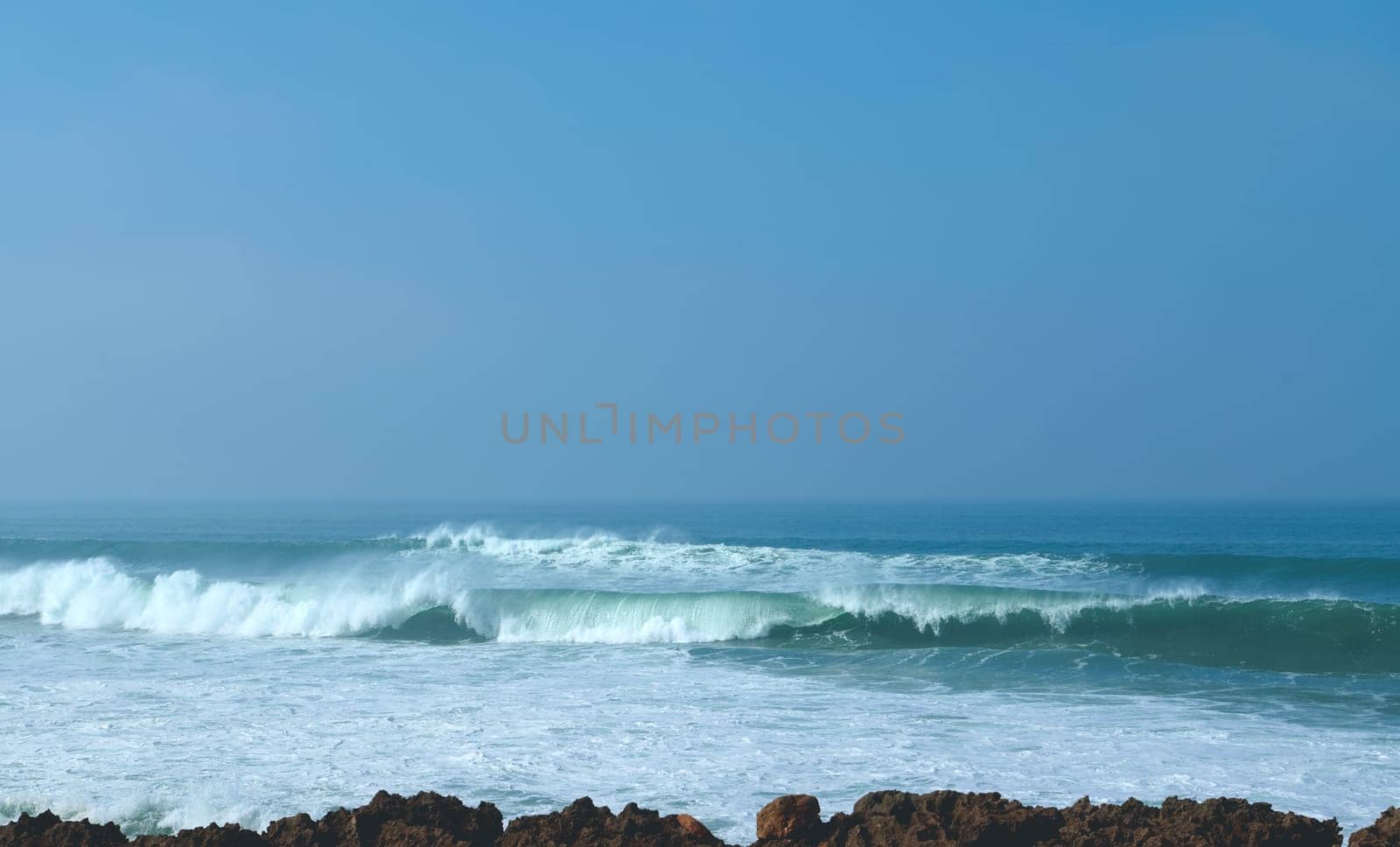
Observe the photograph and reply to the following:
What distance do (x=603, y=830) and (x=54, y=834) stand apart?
2.45 meters

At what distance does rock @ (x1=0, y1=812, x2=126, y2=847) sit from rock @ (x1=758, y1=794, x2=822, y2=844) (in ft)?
9.70

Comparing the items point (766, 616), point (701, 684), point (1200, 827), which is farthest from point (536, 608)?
point (1200, 827)

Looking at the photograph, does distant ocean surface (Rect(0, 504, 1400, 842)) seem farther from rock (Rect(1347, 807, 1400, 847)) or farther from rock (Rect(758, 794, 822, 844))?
rock (Rect(1347, 807, 1400, 847))

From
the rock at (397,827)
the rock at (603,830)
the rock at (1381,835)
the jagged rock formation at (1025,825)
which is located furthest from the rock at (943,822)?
the rock at (397,827)

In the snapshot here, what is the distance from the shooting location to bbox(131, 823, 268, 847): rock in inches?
184

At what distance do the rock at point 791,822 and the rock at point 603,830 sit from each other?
0.84 feet

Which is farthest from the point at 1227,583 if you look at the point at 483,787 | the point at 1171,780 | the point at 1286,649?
the point at 483,787

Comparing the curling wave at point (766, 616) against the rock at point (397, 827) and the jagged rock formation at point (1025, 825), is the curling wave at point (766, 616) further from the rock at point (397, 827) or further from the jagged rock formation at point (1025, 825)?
the rock at point (397, 827)

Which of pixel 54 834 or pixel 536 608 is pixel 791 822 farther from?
pixel 536 608

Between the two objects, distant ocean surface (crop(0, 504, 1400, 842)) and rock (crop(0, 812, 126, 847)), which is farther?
distant ocean surface (crop(0, 504, 1400, 842))

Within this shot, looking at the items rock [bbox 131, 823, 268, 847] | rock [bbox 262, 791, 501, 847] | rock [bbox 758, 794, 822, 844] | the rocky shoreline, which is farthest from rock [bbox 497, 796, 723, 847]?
rock [bbox 131, 823, 268, 847]

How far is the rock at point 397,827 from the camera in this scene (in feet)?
15.9

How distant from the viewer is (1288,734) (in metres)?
9.73

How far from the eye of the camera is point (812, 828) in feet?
16.3
